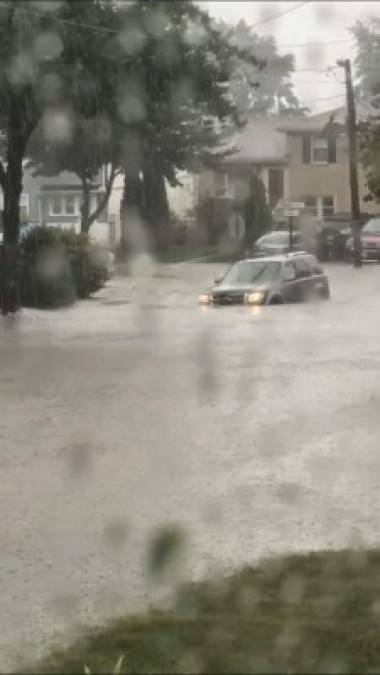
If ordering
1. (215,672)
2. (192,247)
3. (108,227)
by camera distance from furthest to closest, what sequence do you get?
(108,227) < (192,247) < (215,672)

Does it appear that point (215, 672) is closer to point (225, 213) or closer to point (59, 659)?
point (59, 659)

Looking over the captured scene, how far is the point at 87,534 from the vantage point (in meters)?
5.94

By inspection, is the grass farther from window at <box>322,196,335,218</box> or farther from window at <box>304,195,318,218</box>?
window at <box>304,195,318,218</box>

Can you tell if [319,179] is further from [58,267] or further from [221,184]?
[58,267]

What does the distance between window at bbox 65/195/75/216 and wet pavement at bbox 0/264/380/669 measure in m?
21.2

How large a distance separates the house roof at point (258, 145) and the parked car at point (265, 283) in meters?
5.81

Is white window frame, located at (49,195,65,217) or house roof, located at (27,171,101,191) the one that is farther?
white window frame, located at (49,195,65,217)

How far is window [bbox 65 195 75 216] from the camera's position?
37.8 m

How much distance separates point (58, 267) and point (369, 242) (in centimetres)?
1147

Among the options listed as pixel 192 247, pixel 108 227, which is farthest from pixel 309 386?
pixel 108 227

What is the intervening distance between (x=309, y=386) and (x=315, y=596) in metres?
7.04

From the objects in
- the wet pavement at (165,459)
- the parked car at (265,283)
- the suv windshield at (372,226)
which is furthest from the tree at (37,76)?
the suv windshield at (372,226)

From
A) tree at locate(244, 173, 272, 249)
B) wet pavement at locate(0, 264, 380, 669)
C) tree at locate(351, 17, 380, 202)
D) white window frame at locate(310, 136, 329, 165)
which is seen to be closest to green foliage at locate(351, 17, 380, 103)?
tree at locate(351, 17, 380, 202)

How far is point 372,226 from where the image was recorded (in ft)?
102
